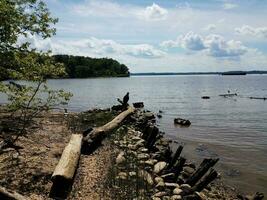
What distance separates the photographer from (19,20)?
15531mm

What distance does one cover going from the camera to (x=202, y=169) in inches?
523

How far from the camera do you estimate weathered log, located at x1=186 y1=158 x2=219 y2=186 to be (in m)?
13.2

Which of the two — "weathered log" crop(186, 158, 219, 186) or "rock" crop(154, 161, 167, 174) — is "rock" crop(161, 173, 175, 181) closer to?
"weathered log" crop(186, 158, 219, 186)

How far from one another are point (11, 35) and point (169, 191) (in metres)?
8.83

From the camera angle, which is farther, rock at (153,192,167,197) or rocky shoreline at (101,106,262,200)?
rocky shoreline at (101,106,262,200)

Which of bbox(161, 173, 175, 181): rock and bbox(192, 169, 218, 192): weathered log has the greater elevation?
bbox(192, 169, 218, 192): weathered log

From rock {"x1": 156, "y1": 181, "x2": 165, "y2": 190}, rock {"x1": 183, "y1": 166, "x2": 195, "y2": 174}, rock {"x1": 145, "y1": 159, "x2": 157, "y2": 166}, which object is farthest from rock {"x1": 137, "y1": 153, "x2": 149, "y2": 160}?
rock {"x1": 156, "y1": 181, "x2": 165, "y2": 190}

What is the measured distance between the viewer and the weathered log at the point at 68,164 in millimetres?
11727

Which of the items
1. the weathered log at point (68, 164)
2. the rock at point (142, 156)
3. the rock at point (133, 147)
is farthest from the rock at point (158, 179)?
the rock at point (133, 147)

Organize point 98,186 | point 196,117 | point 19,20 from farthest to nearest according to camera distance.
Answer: point 196,117 < point 19,20 < point 98,186

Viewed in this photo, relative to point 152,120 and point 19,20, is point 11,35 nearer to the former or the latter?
point 19,20

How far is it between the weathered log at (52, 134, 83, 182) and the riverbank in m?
0.47

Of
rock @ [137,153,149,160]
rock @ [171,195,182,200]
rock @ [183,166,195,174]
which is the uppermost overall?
rock @ [137,153,149,160]

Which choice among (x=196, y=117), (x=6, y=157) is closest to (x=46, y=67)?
(x=6, y=157)
